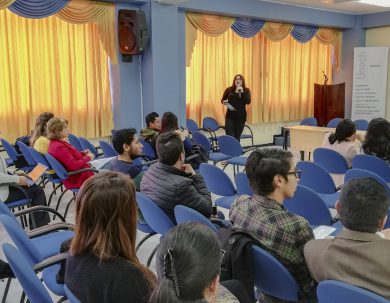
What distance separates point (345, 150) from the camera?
4102 mm

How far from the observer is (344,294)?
4.14 ft

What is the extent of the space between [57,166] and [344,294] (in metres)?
3.08

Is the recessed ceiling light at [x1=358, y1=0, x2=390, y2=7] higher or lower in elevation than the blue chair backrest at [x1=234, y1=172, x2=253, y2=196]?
higher

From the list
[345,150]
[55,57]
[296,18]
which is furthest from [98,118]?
[296,18]

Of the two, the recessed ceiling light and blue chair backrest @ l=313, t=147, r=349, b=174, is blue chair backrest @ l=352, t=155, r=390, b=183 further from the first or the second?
the recessed ceiling light

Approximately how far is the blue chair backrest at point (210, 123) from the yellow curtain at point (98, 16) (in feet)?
6.69

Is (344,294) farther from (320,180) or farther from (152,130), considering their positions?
(152,130)

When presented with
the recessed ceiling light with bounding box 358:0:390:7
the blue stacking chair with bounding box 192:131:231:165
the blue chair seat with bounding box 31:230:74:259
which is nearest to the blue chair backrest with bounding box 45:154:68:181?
the blue chair seat with bounding box 31:230:74:259

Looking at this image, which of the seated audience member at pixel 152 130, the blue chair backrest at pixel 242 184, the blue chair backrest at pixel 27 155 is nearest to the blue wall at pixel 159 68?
the seated audience member at pixel 152 130

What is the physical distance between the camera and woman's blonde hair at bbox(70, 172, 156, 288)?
140 cm

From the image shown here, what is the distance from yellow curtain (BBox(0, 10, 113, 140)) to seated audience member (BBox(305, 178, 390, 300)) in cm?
500

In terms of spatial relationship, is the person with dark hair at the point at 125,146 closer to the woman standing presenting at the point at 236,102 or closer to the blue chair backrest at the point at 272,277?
the blue chair backrest at the point at 272,277

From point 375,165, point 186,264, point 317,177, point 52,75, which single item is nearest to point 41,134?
point 52,75

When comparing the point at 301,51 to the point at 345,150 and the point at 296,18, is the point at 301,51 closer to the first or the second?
the point at 296,18
